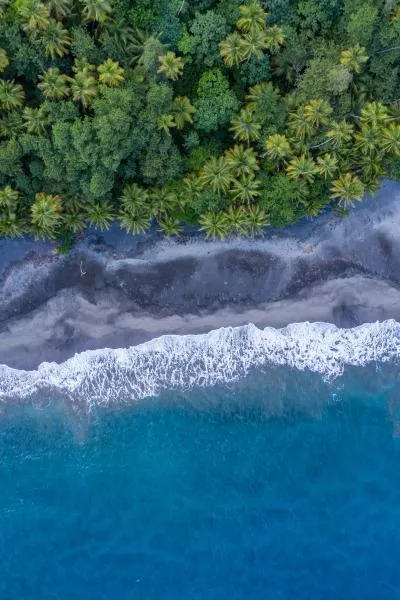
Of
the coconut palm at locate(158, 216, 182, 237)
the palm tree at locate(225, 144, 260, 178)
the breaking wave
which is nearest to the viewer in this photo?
the palm tree at locate(225, 144, 260, 178)

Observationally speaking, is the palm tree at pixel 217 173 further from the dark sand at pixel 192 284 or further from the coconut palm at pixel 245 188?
the dark sand at pixel 192 284

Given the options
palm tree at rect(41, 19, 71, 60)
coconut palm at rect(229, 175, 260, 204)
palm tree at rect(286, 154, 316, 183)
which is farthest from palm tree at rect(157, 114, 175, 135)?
palm tree at rect(286, 154, 316, 183)

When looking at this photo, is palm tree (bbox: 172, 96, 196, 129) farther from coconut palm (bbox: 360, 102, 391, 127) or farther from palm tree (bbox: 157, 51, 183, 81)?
coconut palm (bbox: 360, 102, 391, 127)

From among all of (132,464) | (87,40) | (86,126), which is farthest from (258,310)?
(87,40)

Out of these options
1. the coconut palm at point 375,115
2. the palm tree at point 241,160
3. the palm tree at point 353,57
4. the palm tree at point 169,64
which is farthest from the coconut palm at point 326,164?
the palm tree at point 169,64

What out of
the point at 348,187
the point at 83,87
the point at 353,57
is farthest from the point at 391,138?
the point at 83,87

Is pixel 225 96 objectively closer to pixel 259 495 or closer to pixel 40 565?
pixel 259 495
